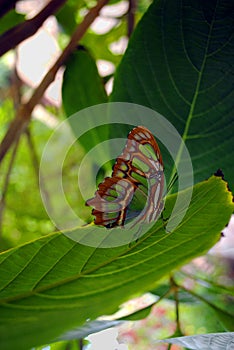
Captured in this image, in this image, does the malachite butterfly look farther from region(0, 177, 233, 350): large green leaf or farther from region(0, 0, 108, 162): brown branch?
region(0, 0, 108, 162): brown branch

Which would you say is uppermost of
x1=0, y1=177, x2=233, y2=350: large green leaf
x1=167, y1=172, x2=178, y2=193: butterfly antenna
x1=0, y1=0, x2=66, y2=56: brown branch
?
x1=0, y1=0, x2=66, y2=56: brown branch

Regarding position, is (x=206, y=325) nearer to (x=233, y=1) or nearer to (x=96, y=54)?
(x=233, y=1)

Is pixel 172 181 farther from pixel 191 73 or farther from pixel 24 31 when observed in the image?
pixel 24 31

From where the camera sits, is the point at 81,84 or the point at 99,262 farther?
the point at 81,84

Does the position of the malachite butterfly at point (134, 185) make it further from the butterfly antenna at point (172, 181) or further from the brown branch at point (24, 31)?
the brown branch at point (24, 31)

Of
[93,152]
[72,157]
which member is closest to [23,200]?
[72,157]

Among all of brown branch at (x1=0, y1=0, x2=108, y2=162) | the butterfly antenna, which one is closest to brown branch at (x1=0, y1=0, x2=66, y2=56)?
brown branch at (x1=0, y1=0, x2=108, y2=162)

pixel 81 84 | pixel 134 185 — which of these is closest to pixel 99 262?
pixel 134 185
